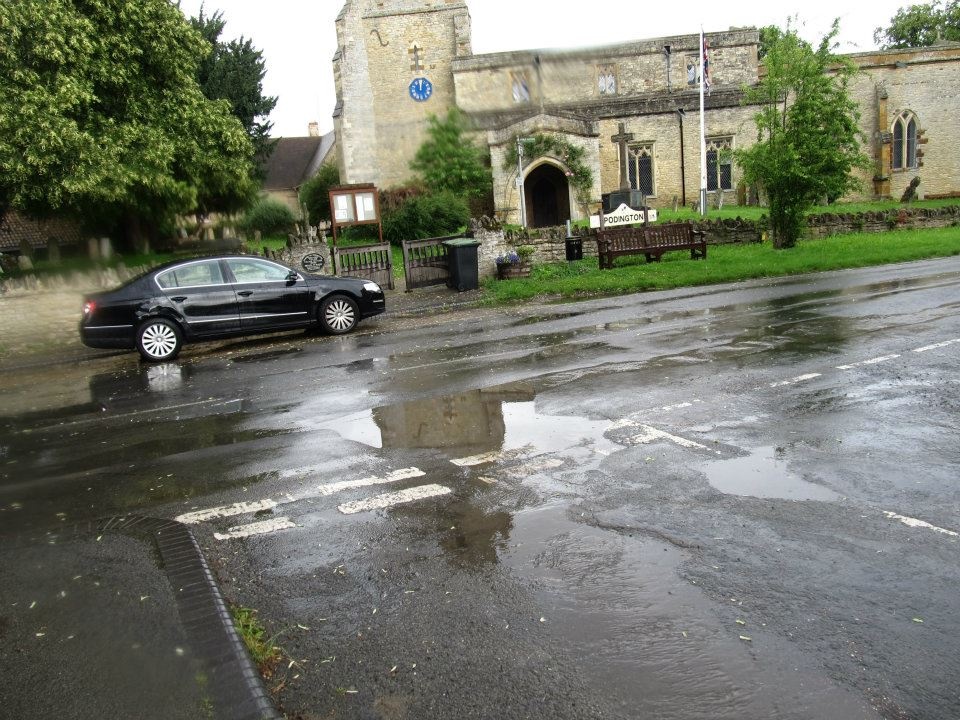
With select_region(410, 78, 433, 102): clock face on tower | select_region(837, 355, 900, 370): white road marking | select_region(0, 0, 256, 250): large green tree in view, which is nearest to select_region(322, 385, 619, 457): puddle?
select_region(837, 355, 900, 370): white road marking

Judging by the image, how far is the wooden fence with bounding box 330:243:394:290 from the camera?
817 inches

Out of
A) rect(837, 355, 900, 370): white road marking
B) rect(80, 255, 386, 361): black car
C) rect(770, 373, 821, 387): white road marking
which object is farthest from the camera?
rect(80, 255, 386, 361): black car

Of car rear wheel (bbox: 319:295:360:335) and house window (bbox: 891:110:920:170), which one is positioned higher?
house window (bbox: 891:110:920:170)

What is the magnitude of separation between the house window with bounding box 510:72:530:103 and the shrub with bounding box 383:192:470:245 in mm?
11794

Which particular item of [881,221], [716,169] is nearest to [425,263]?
[881,221]

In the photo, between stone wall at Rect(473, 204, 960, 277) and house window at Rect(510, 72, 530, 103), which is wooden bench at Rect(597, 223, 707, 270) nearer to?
stone wall at Rect(473, 204, 960, 277)

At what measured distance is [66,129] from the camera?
18.5 m

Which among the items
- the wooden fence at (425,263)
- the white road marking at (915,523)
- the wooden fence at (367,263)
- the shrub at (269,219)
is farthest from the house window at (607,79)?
the white road marking at (915,523)

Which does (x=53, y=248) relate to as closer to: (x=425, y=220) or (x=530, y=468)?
(x=425, y=220)

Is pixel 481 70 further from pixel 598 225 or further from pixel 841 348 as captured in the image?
pixel 841 348

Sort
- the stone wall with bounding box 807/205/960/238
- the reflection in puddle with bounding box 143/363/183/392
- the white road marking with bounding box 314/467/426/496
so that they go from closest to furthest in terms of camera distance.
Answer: the white road marking with bounding box 314/467/426/496
the reflection in puddle with bounding box 143/363/183/392
the stone wall with bounding box 807/205/960/238

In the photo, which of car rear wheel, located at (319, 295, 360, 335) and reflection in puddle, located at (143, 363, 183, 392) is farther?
car rear wheel, located at (319, 295, 360, 335)

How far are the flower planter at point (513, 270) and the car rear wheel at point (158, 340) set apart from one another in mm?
9970

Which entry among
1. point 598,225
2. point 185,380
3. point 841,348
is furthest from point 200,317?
point 598,225
